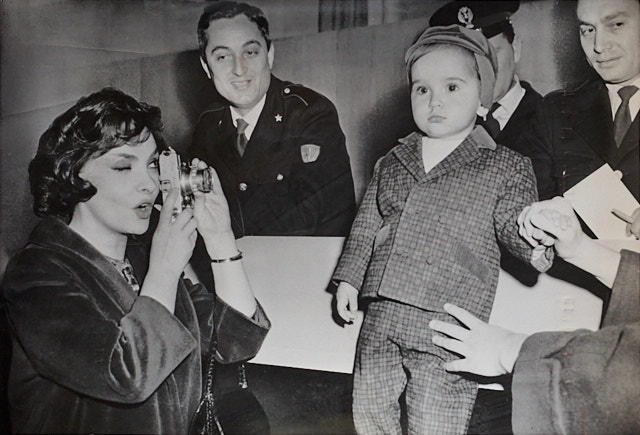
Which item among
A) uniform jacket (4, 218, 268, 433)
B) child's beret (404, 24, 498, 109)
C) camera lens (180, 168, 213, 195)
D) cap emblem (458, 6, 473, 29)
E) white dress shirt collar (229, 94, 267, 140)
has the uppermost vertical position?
cap emblem (458, 6, 473, 29)

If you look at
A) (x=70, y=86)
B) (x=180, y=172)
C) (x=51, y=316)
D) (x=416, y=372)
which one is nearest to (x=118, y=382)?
(x=51, y=316)

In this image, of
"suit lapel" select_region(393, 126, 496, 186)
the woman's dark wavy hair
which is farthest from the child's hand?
the woman's dark wavy hair

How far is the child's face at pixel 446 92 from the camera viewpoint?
1.69 m

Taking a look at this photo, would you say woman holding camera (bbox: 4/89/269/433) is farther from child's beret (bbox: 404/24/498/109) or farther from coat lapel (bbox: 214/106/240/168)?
child's beret (bbox: 404/24/498/109)

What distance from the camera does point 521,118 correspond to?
5.72ft

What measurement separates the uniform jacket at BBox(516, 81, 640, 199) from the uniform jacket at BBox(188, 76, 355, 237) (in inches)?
20.0

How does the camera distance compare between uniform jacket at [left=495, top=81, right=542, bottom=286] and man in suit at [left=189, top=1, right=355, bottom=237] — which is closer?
uniform jacket at [left=495, top=81, right=542, bottom=286]

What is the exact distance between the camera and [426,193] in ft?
5.59

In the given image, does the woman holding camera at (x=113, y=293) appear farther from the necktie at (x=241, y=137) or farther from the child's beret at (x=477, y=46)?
the child's beret at (x=477, y=46)

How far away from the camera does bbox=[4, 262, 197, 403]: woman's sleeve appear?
1.72 meters

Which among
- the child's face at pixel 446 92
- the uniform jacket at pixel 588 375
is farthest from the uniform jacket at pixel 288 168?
the uniform jacket at pixel 588 375

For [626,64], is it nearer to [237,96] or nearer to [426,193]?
[426,193]

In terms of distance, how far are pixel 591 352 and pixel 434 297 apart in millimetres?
394

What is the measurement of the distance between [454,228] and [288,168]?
1.69 ft
